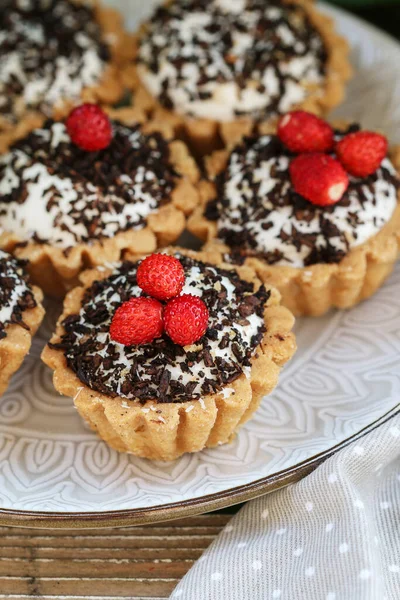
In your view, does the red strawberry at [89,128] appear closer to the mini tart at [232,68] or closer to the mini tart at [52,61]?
the mini tart at [52,61]

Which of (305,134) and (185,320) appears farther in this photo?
(305,134)

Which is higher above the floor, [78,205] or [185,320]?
[185,320]

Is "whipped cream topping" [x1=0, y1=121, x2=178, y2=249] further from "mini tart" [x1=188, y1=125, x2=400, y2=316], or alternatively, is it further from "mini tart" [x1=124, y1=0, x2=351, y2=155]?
"mini tart" [x1=124, y1=0, x2=351, y2=155]

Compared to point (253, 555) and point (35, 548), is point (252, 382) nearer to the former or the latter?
point (253, 555)

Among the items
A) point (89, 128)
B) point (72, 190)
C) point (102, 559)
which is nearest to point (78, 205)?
point (72, 190)

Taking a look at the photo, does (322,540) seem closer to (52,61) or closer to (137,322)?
(137,322)

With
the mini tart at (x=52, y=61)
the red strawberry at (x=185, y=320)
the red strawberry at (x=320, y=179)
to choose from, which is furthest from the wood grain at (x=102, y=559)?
the mini tart at (x=52, y=61)
